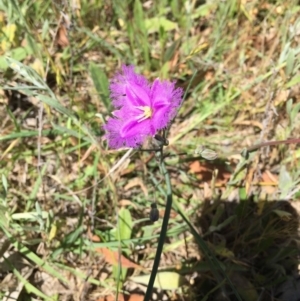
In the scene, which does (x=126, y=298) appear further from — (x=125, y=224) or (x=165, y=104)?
(x=165, y=104)

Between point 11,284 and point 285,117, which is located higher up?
point 285,117

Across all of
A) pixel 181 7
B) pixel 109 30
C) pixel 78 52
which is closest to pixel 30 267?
pixel 78 52

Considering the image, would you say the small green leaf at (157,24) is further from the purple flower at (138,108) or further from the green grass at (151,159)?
the purple flower at (138,108)

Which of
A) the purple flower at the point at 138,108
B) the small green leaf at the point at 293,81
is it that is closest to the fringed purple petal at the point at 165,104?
the purple flower at the point at 138,108

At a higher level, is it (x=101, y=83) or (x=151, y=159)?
(x=101, y=83)

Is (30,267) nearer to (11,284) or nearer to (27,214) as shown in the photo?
(11,284)

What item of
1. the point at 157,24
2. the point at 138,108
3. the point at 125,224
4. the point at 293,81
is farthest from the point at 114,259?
the point at 157,24
